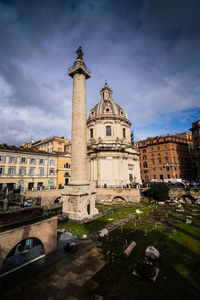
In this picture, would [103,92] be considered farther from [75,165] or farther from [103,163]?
[75,165]

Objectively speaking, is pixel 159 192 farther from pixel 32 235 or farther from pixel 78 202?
pixel 32 235

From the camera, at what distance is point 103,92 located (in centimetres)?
5422

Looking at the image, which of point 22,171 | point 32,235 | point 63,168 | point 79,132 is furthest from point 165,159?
point 32,235

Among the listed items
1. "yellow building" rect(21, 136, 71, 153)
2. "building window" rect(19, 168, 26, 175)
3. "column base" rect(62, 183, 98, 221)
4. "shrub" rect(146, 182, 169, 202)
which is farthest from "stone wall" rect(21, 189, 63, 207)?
"yellow building" rect(21, 136, 71, 153)

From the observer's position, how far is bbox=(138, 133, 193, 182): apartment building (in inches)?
2096

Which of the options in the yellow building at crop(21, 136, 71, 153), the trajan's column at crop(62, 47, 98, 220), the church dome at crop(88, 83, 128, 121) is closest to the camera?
the trajan's column at crop(62, 47, 98, 220)

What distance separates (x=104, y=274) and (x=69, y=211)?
1148cm

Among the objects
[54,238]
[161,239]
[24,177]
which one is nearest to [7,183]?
[24,177]

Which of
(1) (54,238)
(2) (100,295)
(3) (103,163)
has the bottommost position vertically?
(2) (100,295)

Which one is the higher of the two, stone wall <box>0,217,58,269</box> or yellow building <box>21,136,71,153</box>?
yellow building <box>21,136,71,153</box>

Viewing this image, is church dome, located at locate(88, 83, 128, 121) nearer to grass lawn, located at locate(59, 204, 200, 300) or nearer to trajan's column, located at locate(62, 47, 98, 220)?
trajan's column, located at locate(62, 47, 98, 220)

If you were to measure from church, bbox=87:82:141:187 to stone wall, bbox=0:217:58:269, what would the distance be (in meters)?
26.6

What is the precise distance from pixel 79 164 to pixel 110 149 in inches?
831

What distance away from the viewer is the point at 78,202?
18.2 m
